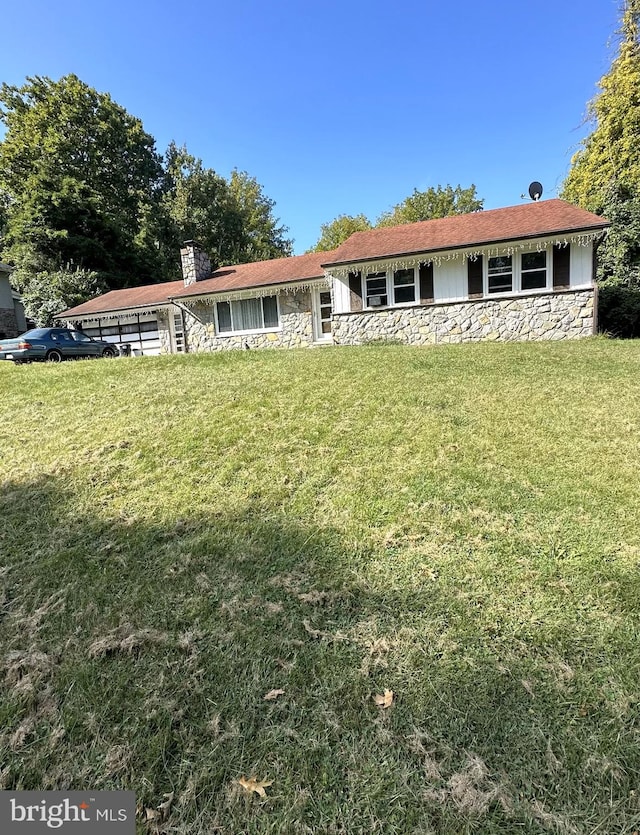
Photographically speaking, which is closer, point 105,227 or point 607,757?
point 607,757

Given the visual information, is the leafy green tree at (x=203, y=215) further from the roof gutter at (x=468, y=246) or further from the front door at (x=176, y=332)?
the roof gutter at (x=468, y=246)

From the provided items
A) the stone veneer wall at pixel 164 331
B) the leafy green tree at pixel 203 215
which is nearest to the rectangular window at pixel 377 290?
the stone veneer wall at pixel 164 331

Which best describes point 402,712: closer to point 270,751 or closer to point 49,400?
point 270,751

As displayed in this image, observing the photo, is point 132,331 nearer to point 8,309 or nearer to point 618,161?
point 8,309

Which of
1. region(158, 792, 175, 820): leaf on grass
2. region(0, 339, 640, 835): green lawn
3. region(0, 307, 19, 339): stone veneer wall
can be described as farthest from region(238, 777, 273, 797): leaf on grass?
region(0, 307, 19, 339): stone veneer wall

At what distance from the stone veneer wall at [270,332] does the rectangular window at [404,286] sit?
354 centimetres

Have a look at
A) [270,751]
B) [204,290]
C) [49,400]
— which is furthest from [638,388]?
[204,290]

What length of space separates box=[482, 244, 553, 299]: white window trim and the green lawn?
840 centimetres

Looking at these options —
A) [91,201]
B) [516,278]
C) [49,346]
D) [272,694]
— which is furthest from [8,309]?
[272,694]

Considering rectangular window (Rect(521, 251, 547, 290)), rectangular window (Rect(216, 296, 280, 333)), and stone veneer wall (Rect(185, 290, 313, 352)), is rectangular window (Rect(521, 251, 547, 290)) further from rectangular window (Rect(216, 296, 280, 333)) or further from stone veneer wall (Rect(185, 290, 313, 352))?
rectangular window (Rect(216, 296, 280, 333))

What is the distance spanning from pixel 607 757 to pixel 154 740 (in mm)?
1925

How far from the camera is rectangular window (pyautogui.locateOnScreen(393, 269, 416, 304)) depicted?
13.9 meters

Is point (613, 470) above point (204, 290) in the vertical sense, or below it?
below

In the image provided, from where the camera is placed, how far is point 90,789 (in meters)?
1.80
